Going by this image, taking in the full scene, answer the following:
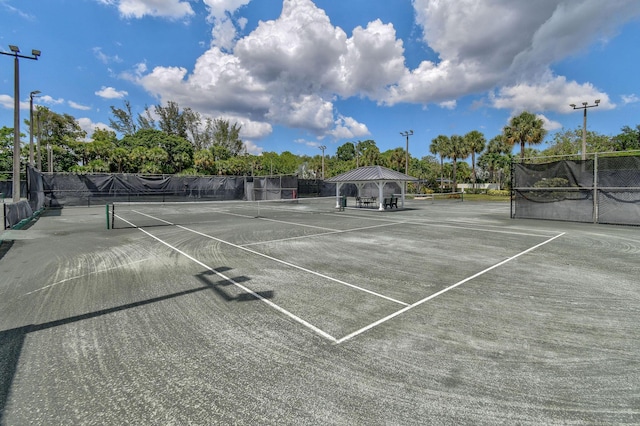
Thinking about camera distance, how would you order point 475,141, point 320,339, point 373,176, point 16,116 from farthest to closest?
1. point 475,141
2. point 373,176
3. point 16,116
4. point 320,339

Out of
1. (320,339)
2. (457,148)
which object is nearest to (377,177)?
(320,339)

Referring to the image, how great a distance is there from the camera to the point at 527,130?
4012cm

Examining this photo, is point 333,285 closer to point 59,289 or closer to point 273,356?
point 273,356

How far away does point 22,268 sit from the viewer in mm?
6957

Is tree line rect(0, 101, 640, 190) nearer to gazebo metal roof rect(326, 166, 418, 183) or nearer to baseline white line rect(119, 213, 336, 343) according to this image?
gazebo metal roof rect(326, 166, 418, 183)

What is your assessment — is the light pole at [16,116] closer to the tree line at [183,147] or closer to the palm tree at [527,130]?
the tree line at [183,147]

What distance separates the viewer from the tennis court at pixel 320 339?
2559mm

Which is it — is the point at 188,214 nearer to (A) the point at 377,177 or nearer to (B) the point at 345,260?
(A) the point at 377,177

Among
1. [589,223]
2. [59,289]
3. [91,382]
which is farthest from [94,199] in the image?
[589,223]

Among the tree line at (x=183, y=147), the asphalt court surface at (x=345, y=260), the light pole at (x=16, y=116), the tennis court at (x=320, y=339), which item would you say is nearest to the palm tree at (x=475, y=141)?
the tree line at (x=183, y=147)

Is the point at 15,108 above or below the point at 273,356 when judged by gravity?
above

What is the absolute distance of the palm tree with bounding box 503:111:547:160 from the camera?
39875mm

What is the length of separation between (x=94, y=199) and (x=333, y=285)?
29.0 metres

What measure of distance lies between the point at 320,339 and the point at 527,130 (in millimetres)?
46568
